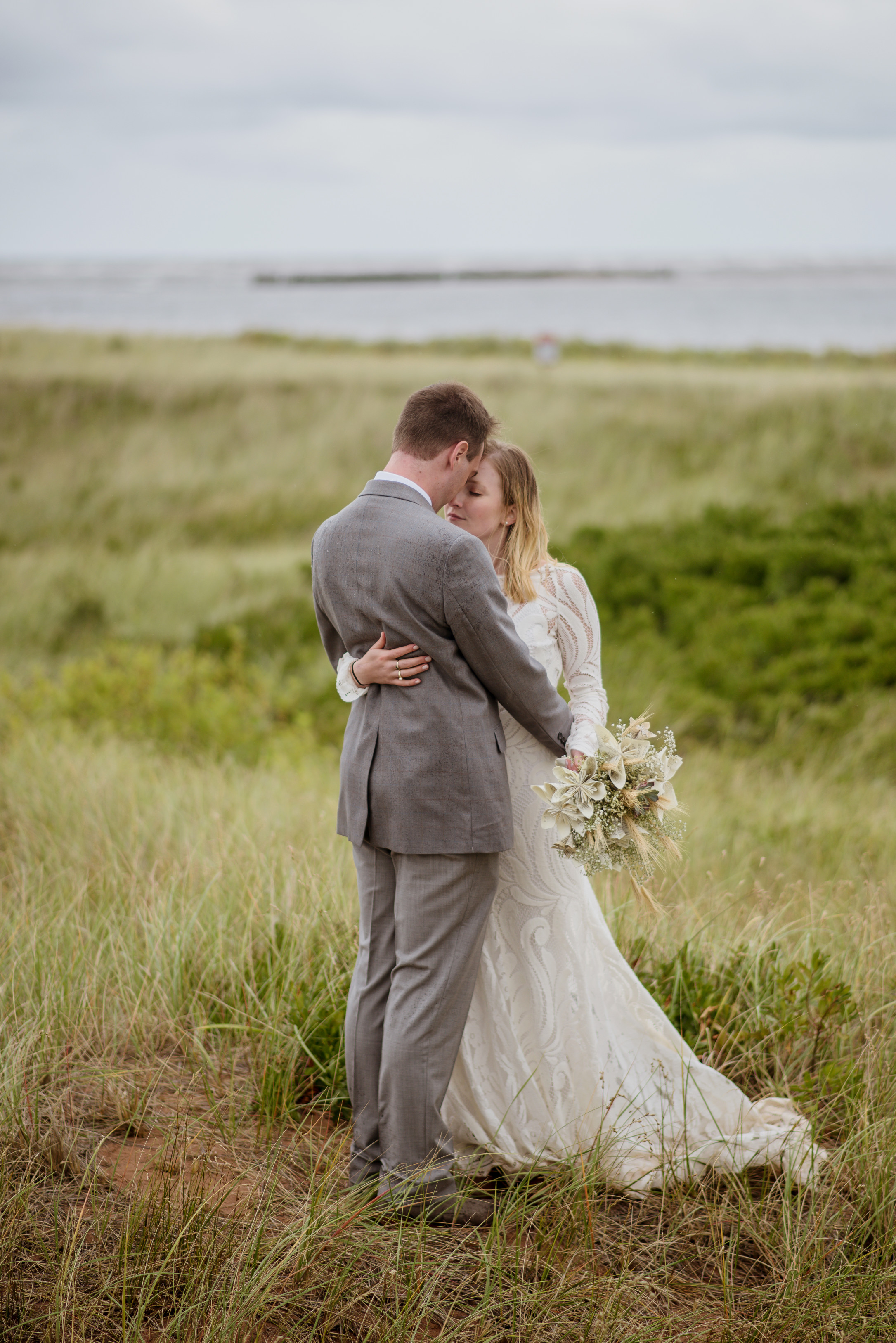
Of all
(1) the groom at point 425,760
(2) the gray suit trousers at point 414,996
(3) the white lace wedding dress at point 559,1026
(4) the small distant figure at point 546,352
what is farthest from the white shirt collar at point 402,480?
(4) the small distant figure at point 546,352

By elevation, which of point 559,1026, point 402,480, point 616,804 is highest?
point 402,480

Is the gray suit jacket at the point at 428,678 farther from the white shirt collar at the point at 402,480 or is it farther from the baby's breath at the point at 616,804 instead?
the baby's breath at the point at 616,804

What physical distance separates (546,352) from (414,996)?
1085 inches

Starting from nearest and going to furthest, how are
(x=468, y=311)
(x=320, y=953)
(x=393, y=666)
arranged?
(x=393, y=666) < (x=320, y=953) < (x=468, y=311)

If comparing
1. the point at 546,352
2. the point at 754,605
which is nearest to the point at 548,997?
the point at 754,605

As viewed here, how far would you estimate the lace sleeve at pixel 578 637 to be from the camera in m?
3.41

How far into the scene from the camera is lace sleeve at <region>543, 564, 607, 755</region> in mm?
3410

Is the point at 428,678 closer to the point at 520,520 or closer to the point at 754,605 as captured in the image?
the point at 520,520

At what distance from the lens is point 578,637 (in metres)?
3.43

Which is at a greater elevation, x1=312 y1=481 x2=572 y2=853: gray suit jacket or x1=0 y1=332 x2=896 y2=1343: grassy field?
x1=312 y1=481 x2=572 y2=853: gray suit jacket

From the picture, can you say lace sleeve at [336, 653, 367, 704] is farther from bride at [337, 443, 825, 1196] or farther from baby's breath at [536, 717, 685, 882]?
baby's breath at [536, 717, 685, 882]

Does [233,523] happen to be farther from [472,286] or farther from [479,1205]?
[472,286]

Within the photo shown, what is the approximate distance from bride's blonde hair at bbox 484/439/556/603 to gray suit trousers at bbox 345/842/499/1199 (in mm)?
938

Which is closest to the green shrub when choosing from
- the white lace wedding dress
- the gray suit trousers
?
the white lace wedding dress
